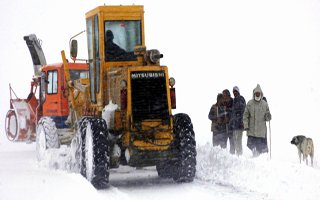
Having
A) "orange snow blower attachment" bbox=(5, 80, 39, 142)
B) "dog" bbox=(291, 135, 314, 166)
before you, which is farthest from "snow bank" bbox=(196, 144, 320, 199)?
"orange snow blower attachment" bbox=(5, 80, 39, 142)

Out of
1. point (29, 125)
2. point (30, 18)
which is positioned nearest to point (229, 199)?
point (29, 125)

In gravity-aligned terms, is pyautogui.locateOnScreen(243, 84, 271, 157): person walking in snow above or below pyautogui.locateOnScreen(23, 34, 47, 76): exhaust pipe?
below

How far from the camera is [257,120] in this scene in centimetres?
1322

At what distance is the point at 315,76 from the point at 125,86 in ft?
115

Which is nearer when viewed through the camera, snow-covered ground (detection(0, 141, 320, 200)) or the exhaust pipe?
snow-covered ground (detection(0, 141, 320, 200))

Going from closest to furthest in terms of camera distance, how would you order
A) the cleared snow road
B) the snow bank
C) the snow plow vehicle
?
1. the cleared snow road
2. the snow bank
3. the snow plow vehicle

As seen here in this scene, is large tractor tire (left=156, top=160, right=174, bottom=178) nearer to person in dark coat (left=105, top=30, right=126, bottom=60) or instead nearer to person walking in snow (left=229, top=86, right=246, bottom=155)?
person in dark coat (left=105, top=30, right=126, bottom=60)

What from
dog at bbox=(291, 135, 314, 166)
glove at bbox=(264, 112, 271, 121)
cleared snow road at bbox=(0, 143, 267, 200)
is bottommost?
cleared snow road at bbox=(0, 143, 267, 200)

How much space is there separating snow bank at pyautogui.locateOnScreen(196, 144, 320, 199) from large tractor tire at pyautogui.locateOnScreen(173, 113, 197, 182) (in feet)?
1.51

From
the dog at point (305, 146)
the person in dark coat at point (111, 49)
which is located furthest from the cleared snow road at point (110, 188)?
the dog at point (305, 146)

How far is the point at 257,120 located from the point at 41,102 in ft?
23.1

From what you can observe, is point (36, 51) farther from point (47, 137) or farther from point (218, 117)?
point (218, 117)

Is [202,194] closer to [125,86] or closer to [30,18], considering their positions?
[125,86]

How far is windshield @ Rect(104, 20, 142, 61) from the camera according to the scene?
12.0 metres
